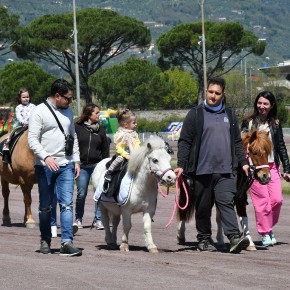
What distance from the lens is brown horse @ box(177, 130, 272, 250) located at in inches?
502

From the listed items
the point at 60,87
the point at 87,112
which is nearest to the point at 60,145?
the point at 60,87

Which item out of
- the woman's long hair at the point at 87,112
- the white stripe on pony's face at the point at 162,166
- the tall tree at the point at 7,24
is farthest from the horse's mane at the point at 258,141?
the tall tree at the point at 7,24

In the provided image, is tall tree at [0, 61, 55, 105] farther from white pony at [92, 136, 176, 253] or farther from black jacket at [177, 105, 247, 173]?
black jacket at [177, 105, 247, 173]

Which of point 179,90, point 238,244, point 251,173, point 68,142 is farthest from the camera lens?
point 179,90

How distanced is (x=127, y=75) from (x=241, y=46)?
10669 millimetres

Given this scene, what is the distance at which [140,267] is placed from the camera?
35.9 feet

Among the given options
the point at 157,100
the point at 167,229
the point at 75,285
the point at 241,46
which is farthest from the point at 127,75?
the point at 75,285

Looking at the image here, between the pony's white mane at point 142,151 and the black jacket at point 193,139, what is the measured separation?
1.01 feet

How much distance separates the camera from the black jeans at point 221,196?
12258 millimetres

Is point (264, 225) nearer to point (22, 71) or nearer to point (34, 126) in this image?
point (34, 126)

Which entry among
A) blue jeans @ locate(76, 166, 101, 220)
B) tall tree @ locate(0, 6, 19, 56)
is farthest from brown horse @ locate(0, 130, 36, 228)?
tall tree @ locate(0, 6, 19, 56)

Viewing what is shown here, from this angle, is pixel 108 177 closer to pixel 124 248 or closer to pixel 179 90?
pixel 124 248

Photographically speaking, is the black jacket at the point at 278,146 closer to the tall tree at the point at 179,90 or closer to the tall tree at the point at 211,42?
the tall tree at the point at 211,42

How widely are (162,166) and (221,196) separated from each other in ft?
2.74
